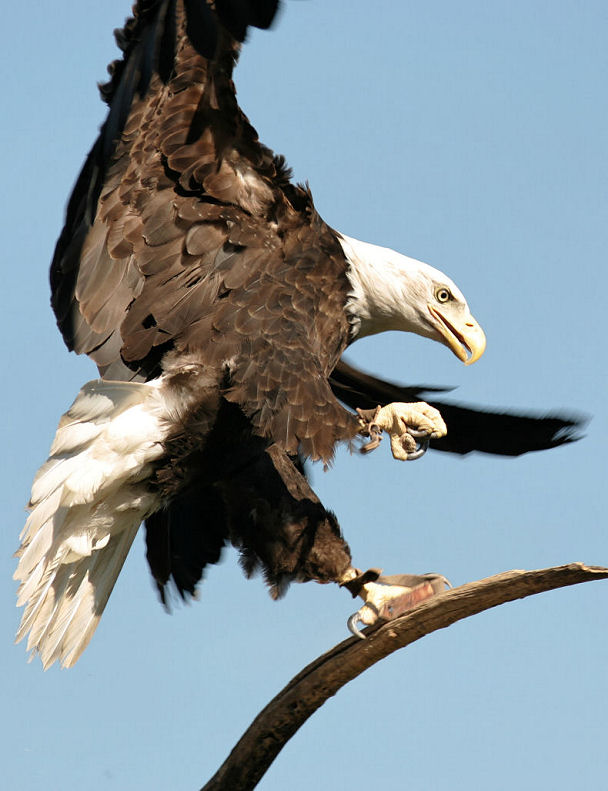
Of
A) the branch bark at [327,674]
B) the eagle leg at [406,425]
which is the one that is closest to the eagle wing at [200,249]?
the eagle leg at [406,425]

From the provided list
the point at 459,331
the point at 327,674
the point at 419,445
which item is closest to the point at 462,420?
the point at 459,331

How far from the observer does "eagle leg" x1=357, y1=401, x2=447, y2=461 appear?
400cm

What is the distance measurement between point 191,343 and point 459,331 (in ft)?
3.57

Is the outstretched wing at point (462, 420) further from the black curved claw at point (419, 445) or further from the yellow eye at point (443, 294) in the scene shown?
→ the black curved claw at point (419, 445)

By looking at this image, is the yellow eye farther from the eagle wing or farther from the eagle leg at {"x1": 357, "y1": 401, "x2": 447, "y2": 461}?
the eagle leg at {"x1": 357, "y1": 401, "x2": 447, "y2": 461}

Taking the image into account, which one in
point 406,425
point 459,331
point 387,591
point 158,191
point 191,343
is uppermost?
point 459,331

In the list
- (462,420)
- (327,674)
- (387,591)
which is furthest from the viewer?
(462,420)

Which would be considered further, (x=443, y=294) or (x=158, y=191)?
(x=443, y=294)

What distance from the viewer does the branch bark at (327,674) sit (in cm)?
364

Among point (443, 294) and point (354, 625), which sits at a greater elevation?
point (443, 294)

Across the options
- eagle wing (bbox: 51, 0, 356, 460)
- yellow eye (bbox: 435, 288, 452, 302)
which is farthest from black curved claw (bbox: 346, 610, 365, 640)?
yellow eye (bbox: 435, 288, 452, 302)

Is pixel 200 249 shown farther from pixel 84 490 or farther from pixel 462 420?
pixel 462 420

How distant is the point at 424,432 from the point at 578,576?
32.4 inches

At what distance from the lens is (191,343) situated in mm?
4031
